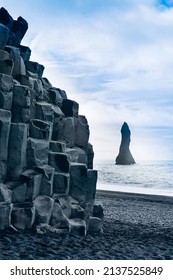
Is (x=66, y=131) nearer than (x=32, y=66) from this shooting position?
Yes

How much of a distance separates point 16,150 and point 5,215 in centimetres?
298

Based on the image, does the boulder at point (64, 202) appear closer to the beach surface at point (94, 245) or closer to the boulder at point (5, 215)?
the beach surface at point (94, 245)

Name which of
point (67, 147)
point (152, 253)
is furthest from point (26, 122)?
point (152, 253)

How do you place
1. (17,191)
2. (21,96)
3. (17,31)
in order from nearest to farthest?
(17,191) → (21,96) → (17,31)

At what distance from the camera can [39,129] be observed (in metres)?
16.6

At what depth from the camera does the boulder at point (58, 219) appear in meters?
15.8

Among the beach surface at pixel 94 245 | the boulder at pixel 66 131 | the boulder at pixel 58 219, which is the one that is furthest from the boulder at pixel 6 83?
the beach surface at pixel 94 245

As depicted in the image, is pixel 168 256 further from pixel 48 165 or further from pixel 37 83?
pixel 37 83

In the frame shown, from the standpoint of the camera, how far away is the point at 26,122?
1600 centimetres

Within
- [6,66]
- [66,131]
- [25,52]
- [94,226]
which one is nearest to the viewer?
[6,66]

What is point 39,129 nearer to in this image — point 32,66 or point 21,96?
point 21,96

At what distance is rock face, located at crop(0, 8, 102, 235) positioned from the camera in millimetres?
15023

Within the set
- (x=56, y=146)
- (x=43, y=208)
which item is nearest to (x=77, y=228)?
A: (x=43, y=208)

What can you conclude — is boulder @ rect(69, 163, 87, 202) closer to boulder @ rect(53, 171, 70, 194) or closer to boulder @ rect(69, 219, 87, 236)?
boulder @ rect(53, 171, 70, 194)
